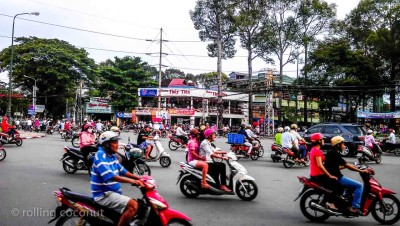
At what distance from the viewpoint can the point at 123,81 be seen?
4850 cm

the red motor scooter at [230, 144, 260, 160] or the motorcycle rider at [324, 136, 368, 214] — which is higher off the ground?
the motorcycle rider at [324, 136, 368, 214]

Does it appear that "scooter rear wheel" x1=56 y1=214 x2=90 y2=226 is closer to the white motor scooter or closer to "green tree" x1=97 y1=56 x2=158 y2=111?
the white motor scooter

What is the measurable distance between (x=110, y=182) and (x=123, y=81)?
1799 inches

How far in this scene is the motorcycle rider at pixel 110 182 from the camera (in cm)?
403

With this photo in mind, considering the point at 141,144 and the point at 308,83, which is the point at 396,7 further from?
the point at 141,144

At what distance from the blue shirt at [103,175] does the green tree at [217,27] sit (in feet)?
99.5

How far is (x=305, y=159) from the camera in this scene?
13406 millimetres

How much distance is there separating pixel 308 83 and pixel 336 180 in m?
35.8

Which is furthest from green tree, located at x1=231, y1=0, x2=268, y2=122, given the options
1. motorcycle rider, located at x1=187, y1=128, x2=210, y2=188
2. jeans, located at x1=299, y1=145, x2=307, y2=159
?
motorcycle rider, located at x1=187, y1=128, x2=210, y2=188

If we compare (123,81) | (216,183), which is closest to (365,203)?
(216,183)

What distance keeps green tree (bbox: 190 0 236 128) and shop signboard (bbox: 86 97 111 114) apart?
74.3ft

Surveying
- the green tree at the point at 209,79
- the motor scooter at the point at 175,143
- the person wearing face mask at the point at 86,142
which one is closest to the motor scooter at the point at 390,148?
the motor scooter at the point at 175,143

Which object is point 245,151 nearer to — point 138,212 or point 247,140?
point 247,140

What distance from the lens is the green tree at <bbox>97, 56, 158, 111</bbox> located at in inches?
1902
